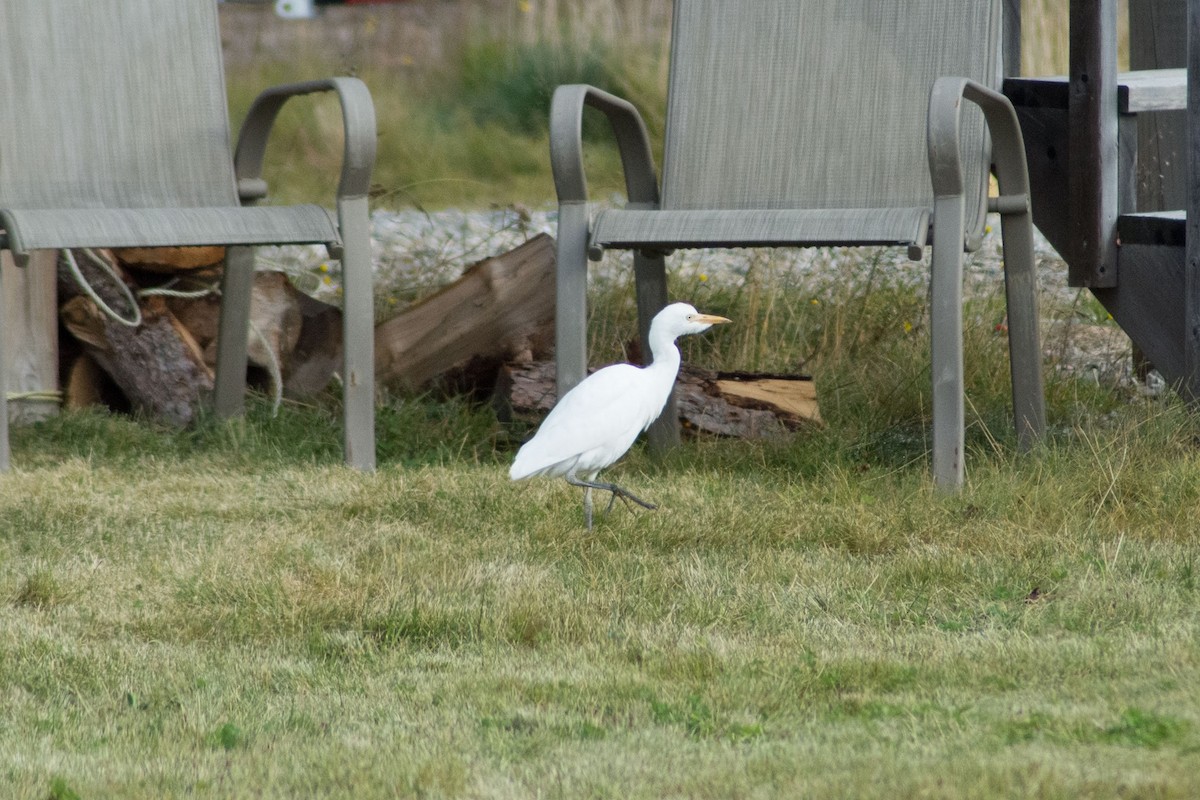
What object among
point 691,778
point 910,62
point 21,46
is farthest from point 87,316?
point 691,778

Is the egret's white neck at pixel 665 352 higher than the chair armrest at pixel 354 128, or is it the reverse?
the chair armrest at pixel 354 128

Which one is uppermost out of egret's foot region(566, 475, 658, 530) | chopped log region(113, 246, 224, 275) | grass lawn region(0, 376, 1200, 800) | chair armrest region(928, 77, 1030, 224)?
chair armrest region(928, 77, 1030, 224)

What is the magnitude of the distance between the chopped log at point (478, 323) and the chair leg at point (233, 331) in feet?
1.34

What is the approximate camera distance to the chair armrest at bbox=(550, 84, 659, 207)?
3.36 metres

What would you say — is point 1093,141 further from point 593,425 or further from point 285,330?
point 285,330

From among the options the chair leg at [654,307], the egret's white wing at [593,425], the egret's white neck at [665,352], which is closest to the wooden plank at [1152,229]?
the chair leg at [654,307]

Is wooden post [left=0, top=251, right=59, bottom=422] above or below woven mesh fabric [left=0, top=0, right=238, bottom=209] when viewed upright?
below

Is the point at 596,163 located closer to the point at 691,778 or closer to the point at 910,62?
the point at 910,62

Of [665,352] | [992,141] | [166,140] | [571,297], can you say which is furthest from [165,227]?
[992,141]

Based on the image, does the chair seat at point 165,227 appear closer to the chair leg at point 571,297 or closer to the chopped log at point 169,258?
the chair leg at point 571,297

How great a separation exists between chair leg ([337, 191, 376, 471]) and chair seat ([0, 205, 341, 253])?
5cm

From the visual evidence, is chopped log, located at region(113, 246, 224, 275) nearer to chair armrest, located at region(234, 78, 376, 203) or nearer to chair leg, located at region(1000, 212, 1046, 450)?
chair armrest, located at region(234, 78, 376, 203)

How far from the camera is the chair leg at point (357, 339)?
3537 millimetres

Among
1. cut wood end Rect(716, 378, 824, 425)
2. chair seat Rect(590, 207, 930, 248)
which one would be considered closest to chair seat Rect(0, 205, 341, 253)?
chair seat Rect(590, 207, 930, 248)
